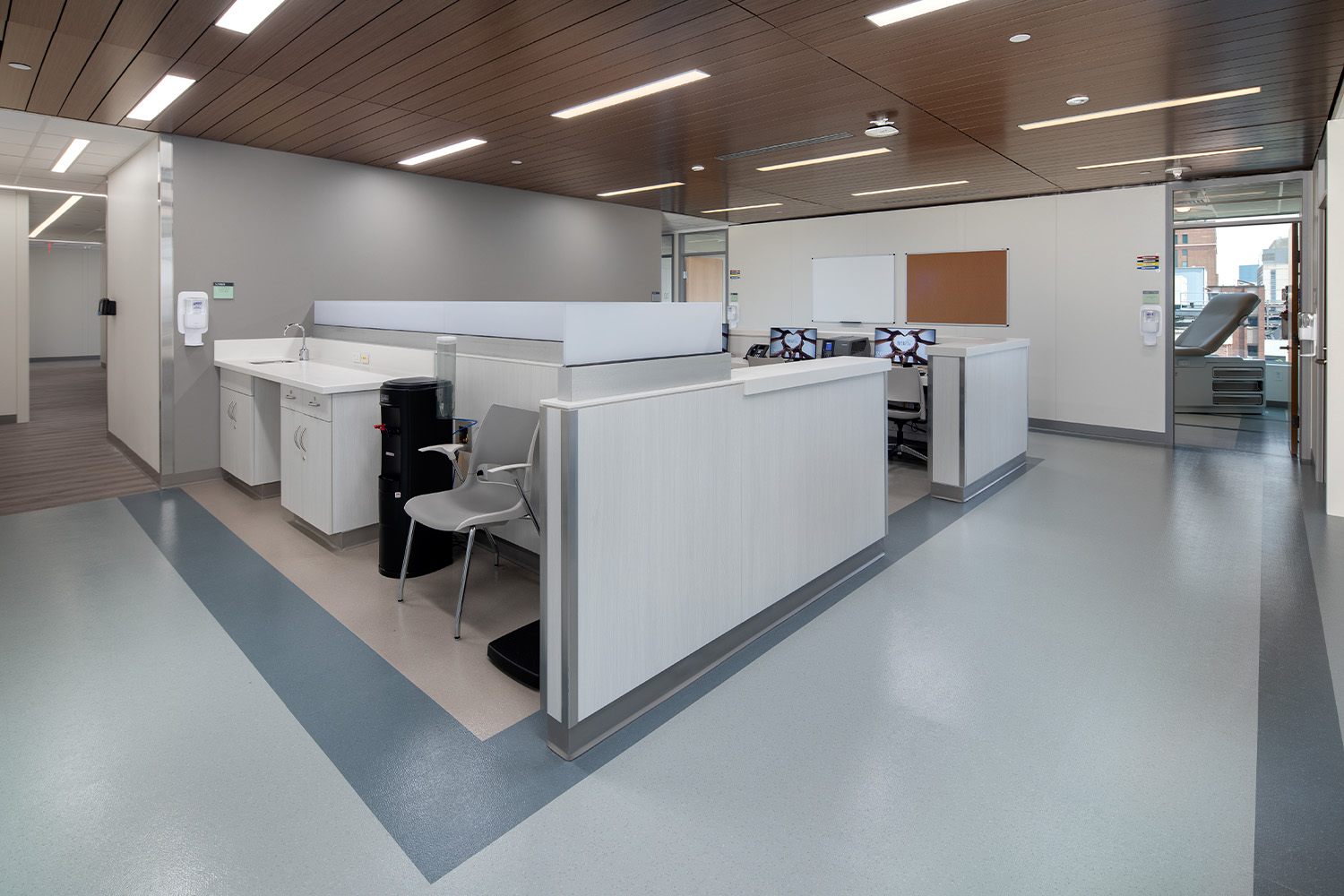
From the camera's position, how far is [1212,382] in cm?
947

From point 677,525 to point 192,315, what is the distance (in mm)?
4725

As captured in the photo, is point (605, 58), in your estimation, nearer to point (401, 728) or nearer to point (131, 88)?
point (131, 88)

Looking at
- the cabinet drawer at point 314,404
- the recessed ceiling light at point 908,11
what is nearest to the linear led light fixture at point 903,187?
the recessed ceiling light at point 908,11

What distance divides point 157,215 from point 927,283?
25.1 feet

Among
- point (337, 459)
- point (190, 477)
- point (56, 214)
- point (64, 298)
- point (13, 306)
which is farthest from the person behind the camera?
point (64, 298)

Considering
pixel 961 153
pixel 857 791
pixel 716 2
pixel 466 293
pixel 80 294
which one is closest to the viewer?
pixel 857 791

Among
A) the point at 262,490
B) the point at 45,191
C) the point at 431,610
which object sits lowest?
the point at 431,610

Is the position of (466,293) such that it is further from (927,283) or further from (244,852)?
(244,852)

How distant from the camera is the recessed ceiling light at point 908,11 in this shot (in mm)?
3094

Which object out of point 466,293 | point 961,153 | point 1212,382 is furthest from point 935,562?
point 1212,382

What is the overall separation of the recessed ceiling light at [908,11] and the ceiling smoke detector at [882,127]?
66.4 inches

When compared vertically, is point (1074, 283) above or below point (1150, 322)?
above

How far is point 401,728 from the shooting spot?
2365mm

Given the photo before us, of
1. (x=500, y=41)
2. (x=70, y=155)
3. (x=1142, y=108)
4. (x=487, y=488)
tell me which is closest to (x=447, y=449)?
(x=487, y=488)
